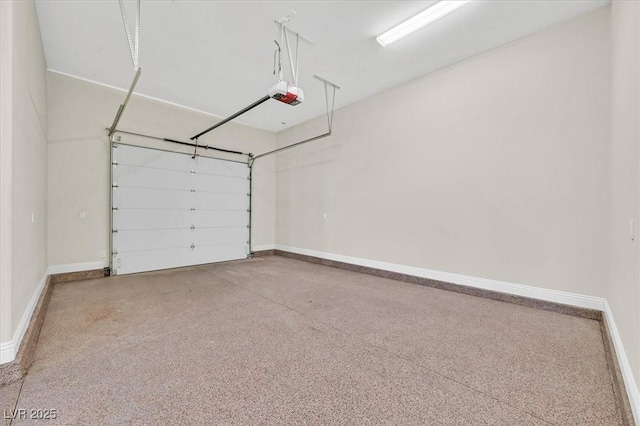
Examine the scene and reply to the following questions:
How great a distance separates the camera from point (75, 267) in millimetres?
4520

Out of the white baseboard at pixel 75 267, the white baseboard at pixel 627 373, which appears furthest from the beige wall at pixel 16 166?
the white baseboard at pixel 627 373

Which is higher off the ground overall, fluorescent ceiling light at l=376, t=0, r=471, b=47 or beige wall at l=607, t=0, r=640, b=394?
fluorescent ceiling light at l=376, t=0, r=471, b=47

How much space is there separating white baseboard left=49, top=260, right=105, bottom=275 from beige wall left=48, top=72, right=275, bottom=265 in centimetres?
7

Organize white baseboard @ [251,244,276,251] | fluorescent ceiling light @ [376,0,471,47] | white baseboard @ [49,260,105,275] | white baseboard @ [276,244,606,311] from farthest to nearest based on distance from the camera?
white baseboard @ [251,244,276,251] < white baseboard @ [49,260,105,275] < white baseboard @ [276,244,606,311] < fluorescent ceiling light @ [376,0,471,47]

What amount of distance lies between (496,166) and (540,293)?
1.71 meters

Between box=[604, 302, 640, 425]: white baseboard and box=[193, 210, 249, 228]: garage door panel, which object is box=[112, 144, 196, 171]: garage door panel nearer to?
box=[193, 210, 249, 228]: garage door panel

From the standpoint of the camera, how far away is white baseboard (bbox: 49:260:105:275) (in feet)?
14.2

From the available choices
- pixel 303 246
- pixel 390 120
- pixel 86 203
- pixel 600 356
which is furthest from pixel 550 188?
pixel 86 203

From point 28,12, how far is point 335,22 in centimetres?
310

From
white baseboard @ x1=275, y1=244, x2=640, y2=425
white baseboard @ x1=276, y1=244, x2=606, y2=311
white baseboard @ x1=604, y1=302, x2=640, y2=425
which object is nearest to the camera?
white baseboard @ x1=604, y1=302, x2=640, y2=425

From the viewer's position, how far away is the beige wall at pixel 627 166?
5.09 feet

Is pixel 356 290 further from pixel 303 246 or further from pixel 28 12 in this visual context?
pixel 28 12

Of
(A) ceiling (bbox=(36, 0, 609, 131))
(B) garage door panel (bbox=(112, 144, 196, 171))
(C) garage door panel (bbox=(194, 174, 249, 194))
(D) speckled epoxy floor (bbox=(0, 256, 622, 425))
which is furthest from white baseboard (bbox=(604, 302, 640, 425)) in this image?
(B) garage door panel (bbox=(112, 144, 196, 171))

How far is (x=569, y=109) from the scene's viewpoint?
3.18m
